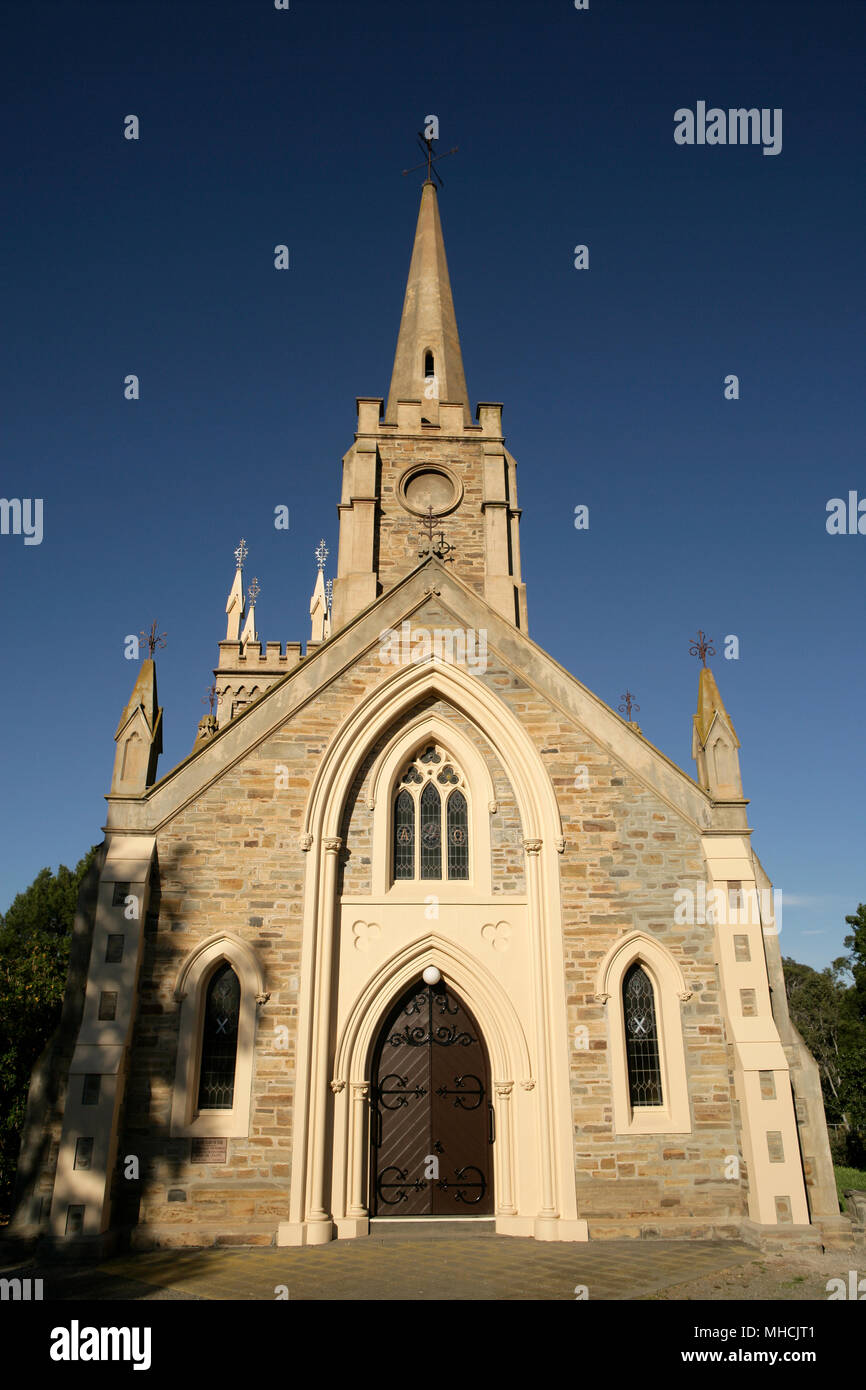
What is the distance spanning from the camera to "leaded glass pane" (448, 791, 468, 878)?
1364cm

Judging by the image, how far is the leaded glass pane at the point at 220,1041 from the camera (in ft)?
38.8

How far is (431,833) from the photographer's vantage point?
13.8 metres

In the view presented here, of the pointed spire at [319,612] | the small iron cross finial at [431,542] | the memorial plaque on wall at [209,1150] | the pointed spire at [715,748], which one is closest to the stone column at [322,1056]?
Answer: the memorial plaque on wall at [209,1150]

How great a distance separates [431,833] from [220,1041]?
417 cm

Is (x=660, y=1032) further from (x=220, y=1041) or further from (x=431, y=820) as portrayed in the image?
(x=220, y=1041)

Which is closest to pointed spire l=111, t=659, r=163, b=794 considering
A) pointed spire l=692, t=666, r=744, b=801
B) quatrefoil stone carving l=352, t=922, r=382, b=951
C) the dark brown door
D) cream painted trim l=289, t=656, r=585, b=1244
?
cream painted trim l=289, t=656, r=585, b=1244

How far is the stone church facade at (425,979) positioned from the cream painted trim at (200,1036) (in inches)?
1.3

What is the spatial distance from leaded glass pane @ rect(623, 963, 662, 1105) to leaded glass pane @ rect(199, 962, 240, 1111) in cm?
536

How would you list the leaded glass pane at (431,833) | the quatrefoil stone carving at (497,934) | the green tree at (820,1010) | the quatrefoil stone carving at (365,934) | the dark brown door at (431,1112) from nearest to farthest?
the dark brown door at (431,1112), the quatrefoil stone carving at (365,934), the quatrefoil stone carving at (497,934), the leaded glass pane at (431,833), the green tree at (820,1010)

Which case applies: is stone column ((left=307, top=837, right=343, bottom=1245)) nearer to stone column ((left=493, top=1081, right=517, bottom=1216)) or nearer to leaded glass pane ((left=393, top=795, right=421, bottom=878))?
leaded glass pane ((left=393, top=795, right=421, bottom=878))

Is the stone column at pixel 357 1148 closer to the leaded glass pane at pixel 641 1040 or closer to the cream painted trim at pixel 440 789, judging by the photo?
the cream painted trim at pixel 440 789

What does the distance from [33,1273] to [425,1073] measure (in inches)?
204
